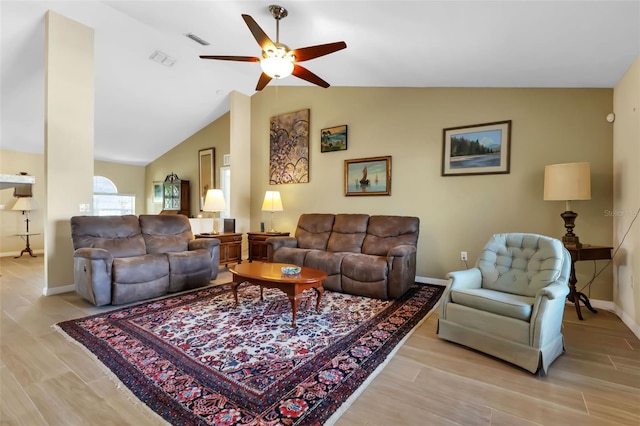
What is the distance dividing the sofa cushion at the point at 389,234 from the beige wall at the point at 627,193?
75.7 inches

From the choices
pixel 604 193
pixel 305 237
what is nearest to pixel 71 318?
pixel 305 237

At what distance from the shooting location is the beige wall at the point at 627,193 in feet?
8.20

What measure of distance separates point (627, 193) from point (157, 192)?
29.3 ft

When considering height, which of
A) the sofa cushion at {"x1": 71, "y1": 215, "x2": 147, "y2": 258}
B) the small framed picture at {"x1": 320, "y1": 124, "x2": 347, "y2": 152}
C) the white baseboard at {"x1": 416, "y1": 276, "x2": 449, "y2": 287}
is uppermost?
the small framed picture at {"x1": 320, "y1": 124, "x2": 347, "y2": 152}

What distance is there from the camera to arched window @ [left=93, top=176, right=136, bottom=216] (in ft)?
26.0

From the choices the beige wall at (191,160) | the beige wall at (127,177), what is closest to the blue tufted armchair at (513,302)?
the beige wall at (191,160)

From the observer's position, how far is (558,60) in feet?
8.78

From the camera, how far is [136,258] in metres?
3.24

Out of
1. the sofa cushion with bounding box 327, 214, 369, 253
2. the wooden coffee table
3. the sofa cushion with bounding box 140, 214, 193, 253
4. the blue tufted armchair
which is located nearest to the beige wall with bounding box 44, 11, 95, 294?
the sofa cushion with bounding box 140, 214, 193, 253

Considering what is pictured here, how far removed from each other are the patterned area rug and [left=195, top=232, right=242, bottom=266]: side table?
1550 mm

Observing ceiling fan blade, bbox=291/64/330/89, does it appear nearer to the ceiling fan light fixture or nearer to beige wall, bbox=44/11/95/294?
the ceiling fan light fixture

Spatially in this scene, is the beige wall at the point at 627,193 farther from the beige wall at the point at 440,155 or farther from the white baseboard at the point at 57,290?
the white baseboard at the point at 57,290

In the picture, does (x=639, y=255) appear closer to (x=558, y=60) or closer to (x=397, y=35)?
(x=558, y=60)

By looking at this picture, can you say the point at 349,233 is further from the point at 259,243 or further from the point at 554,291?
the point at 554,291
